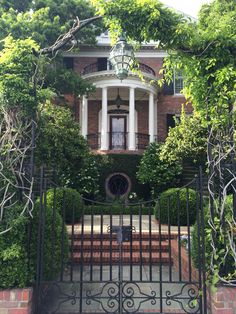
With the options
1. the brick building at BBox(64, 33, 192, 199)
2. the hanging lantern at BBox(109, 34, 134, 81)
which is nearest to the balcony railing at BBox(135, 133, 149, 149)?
the brick building at BBox(64, 33, 192, 199)

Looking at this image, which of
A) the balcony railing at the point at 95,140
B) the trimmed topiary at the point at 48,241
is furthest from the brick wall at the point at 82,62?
the trimmed topiary at the point at 48,241

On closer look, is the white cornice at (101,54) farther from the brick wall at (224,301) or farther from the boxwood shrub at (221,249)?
the brick wall at (224,301)

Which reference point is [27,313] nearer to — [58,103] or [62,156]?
[62,156]

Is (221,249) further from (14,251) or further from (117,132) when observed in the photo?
(117,132)

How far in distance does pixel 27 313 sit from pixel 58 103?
1458 cm

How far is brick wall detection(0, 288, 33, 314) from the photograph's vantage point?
12.8ft

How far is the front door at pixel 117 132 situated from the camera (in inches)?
734

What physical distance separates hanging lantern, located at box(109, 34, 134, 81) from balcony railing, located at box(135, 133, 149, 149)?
522 inches

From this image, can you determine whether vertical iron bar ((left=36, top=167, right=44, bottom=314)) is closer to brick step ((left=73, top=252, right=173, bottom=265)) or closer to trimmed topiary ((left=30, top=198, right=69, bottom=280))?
trimmed topiary ((left=30, top=198, right=69, bottom=280))

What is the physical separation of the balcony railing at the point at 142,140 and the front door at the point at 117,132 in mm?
858

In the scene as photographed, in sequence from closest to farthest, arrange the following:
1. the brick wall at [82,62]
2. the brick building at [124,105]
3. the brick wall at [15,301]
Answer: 1. the brick wall at [15,301]
2. the brick building at [124,105]
3. the brick wall at [82,62]

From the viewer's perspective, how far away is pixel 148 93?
1850 centimetres

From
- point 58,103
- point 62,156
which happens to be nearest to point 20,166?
point 62,156

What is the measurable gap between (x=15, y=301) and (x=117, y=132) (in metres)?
14.4
